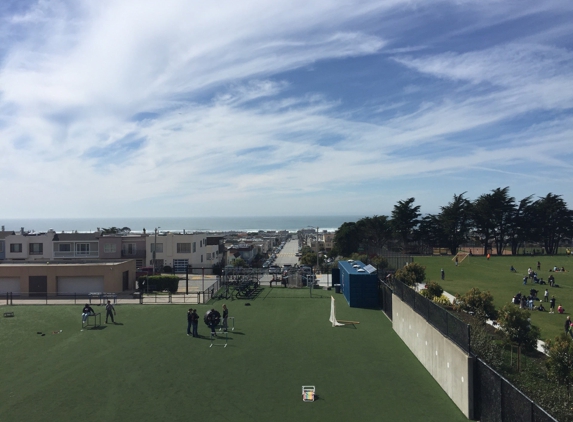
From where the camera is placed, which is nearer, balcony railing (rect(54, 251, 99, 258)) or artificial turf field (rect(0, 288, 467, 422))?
artificial turf field (rect(0, 288, 467, 422))

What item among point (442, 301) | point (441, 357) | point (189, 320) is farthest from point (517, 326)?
point (189, 320)

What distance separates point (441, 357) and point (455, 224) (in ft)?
207

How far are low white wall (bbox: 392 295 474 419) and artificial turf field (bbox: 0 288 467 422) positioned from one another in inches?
12.3

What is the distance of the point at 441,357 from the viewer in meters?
13.2

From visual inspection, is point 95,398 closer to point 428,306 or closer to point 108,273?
point 428,306

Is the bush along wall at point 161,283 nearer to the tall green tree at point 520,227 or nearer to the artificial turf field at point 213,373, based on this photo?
the artificial turf field at point 213,373

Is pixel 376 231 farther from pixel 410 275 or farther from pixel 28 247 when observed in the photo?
pixel 28 247

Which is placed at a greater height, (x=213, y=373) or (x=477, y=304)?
(x=477, y=304)

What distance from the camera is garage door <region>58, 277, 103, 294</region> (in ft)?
108

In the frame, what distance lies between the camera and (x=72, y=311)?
1021 inches

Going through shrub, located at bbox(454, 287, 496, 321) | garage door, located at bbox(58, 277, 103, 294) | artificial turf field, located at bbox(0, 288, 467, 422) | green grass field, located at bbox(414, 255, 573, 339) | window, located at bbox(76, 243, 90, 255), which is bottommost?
green grass field, located at bbox(414, 255, 573, 339)

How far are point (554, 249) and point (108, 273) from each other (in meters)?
73.3

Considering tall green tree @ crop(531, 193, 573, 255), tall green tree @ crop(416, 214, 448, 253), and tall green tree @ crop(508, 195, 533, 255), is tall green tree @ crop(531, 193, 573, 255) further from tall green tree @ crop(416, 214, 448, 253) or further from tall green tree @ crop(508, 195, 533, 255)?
tall green tree @ crop(416, 214, 448, 253)

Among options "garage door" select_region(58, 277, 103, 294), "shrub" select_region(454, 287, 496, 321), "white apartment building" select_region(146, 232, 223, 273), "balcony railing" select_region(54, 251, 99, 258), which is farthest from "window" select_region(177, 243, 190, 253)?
"shrub" select_region(454, 287, 496, 321)
